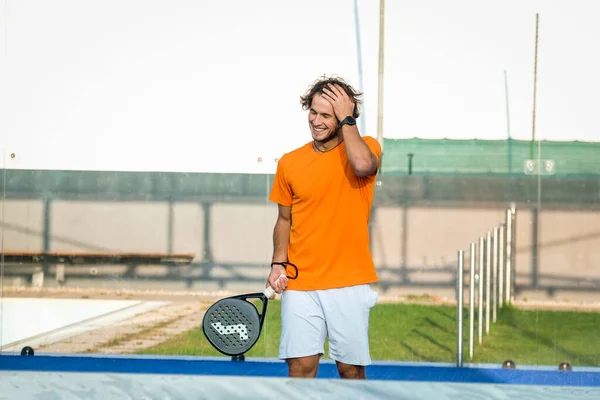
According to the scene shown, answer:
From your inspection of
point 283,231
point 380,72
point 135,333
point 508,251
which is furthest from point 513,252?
point 283,231

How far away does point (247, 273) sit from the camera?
5762mm

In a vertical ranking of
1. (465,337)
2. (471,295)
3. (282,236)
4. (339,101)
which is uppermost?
(339,101)

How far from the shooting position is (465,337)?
225 inches

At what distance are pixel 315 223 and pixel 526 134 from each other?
2.60 meters

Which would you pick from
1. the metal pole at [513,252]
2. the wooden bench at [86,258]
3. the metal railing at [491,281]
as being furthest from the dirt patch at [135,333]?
the metal pole at [513,252]

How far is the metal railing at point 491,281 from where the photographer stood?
17.9ft

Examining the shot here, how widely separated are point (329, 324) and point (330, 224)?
1.01 ft

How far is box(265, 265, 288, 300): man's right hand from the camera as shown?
129 inches

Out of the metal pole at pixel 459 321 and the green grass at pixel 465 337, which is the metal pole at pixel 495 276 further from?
the metal pole at pixel 459 321

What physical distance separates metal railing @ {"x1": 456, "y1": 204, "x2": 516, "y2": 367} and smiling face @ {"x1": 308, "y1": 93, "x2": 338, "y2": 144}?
90.7 inches

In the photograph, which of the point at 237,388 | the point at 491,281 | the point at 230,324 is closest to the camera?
the point at 237,388

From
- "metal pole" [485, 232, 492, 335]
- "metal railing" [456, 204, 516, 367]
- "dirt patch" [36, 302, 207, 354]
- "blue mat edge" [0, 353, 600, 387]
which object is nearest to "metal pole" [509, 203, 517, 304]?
"metal railing" [456, 204, 516, 367]

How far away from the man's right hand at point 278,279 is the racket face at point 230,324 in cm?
14

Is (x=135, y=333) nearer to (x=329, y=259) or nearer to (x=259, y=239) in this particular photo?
(x=259, y=239)
